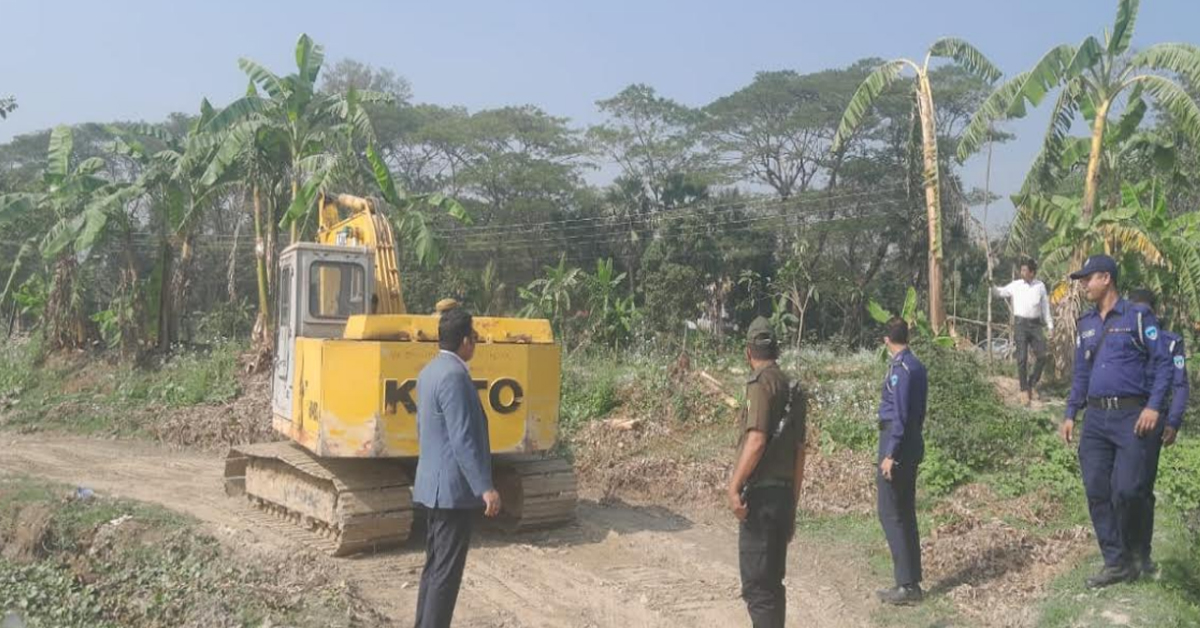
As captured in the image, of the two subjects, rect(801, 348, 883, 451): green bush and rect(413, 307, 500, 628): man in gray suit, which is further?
rect(801, 348, 883, 451): green bush

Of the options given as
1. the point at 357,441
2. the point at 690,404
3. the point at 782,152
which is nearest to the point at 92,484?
the point at 357,441

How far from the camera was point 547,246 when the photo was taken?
3538 centimetres

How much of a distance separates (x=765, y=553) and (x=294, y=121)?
543 inches

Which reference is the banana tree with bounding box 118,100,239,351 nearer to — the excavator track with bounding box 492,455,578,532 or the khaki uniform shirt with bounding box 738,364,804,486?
the excavator track with bounding box 492,455,578,532

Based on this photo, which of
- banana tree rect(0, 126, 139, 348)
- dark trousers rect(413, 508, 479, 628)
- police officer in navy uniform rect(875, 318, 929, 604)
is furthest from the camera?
banana tree rect(0, 126, 139, 348)

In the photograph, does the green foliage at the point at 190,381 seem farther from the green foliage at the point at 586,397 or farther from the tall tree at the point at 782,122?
the tall tree at the point at 782,122

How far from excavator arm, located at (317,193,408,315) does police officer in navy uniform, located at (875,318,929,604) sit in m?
4.61

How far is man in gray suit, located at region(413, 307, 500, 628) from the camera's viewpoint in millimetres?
5246

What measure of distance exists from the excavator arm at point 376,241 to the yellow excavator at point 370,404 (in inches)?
0.7

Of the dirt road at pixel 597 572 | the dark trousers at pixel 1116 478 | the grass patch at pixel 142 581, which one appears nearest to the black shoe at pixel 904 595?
the dirt road at pixel 597 572

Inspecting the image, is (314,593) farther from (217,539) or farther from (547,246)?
(547,246)

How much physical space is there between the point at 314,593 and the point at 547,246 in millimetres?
29261

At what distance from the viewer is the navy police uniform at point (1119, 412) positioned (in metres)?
5.96

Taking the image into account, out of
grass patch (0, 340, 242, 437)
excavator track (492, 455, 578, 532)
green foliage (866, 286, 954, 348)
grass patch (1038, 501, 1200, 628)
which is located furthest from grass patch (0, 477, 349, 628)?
green foliage (866, 286, 954, 348)
